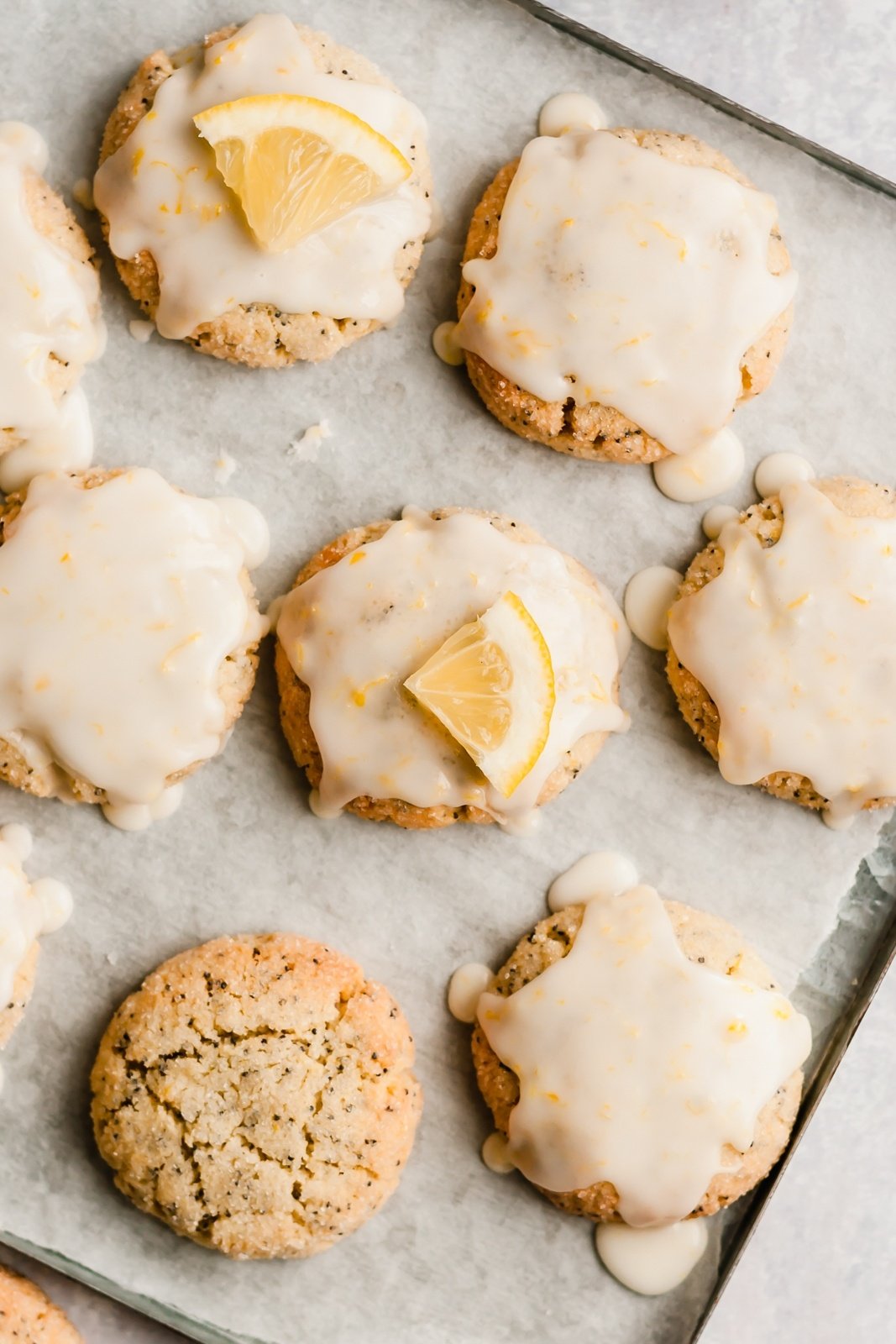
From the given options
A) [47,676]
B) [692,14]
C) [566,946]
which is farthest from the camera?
[692,14]

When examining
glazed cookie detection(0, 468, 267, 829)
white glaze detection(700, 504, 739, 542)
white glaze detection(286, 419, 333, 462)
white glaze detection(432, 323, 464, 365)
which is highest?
white glaze detection(432, 323, 464, 365)

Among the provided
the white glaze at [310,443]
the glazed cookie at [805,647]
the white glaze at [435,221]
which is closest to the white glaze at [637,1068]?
the glazed cookie at [805,647]

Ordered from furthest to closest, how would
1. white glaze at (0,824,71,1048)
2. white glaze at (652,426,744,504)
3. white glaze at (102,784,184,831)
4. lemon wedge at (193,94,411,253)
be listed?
white glaze at (652,426,744,504) → white glaze at (102,784,184,831) → white glaze at (0,824,71,1048) → lemon wedge at (193,94,411,253)

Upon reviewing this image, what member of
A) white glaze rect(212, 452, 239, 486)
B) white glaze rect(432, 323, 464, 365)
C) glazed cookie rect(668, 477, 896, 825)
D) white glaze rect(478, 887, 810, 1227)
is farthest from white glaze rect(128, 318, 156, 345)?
white glaze rect(478, 887, 810, 1227)

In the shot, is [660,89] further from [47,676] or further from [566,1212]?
[566,1212]

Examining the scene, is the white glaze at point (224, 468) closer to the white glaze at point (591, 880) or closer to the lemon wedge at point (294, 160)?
the lemon wedge at point (294, 160)

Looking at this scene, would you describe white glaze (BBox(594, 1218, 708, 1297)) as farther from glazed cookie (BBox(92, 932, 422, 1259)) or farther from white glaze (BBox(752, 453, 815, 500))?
white glaze (BBox(752, 453, 815, 500))

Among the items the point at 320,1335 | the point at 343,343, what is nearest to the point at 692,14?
the point at 343,343

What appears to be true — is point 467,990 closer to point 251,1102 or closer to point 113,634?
point 251,1102
